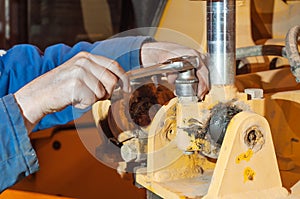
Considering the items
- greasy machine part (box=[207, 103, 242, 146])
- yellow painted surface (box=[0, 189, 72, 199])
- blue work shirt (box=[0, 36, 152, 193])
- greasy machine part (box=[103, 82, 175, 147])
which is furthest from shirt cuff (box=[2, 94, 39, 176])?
yellow painted surface (box=[0, 189, 72, 199])

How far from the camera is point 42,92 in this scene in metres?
0.69

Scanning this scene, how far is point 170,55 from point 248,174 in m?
0.25

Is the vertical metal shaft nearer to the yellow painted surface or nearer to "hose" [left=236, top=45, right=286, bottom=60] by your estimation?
"hose" [left=236, top=45, right=286, bottom=60]

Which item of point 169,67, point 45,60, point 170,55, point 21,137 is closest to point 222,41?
point 169,67

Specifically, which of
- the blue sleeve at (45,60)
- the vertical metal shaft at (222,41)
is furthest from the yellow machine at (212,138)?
the blue sleeve at (45,60)

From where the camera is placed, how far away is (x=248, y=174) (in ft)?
1.99

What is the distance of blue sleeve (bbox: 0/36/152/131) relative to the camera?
917 millimetres

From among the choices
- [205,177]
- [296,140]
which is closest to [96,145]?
[205,177]

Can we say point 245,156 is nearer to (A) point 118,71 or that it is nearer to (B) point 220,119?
(B) point 220,119

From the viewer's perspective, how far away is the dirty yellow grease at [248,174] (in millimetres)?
604

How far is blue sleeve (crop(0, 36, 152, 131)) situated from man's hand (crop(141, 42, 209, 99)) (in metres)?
0.05

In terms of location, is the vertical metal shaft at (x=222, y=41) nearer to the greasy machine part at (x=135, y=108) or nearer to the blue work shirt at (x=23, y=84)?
the greasy machine part at (x=135, y=108)

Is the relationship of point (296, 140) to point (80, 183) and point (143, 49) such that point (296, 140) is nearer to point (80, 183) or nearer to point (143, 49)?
point (143, 49)

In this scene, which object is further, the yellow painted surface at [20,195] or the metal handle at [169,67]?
the yellow painted surface at [20,195]
